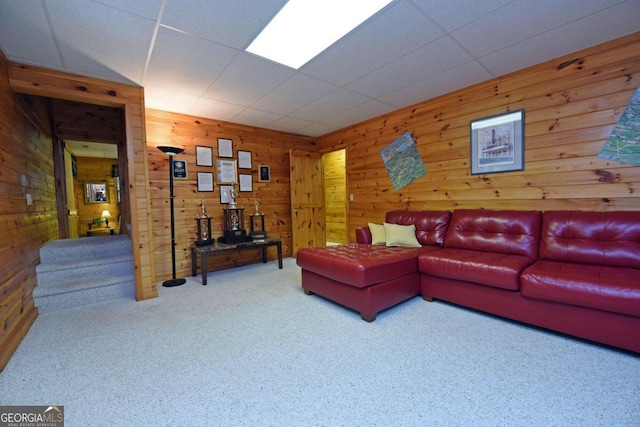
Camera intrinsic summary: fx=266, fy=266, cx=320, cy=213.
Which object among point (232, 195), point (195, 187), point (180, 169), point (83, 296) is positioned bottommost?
point (83, 296)

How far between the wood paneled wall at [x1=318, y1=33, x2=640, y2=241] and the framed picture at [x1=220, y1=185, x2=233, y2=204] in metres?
2.68

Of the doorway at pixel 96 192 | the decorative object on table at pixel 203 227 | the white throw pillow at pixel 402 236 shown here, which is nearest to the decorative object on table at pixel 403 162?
the white throw pillow at pixel 402 236

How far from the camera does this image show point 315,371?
5.48 feet

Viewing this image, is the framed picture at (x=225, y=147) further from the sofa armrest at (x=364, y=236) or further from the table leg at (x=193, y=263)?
the sofa armrest at (x=364, y=236)

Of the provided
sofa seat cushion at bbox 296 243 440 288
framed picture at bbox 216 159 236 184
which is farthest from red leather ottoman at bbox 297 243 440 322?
framed picture at bbox 216 159 236 184

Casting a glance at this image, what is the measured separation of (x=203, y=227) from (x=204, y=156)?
1.09m

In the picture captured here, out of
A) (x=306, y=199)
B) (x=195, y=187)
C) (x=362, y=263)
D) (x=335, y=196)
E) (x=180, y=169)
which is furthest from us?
(x=335, y=196)

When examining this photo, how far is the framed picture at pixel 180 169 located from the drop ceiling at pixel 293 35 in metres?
0.88

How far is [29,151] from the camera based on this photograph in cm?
286

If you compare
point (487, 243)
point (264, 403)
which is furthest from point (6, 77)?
point (487, 243)

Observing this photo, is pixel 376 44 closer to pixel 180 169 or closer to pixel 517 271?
pixel 517 271

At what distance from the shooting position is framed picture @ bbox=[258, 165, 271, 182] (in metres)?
4.68

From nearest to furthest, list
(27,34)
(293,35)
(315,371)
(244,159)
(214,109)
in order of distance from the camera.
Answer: (315,371)
(27,34)
(293,35)
(214,109)
(244,159)

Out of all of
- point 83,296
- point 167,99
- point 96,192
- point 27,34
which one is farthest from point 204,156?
point 96,192
